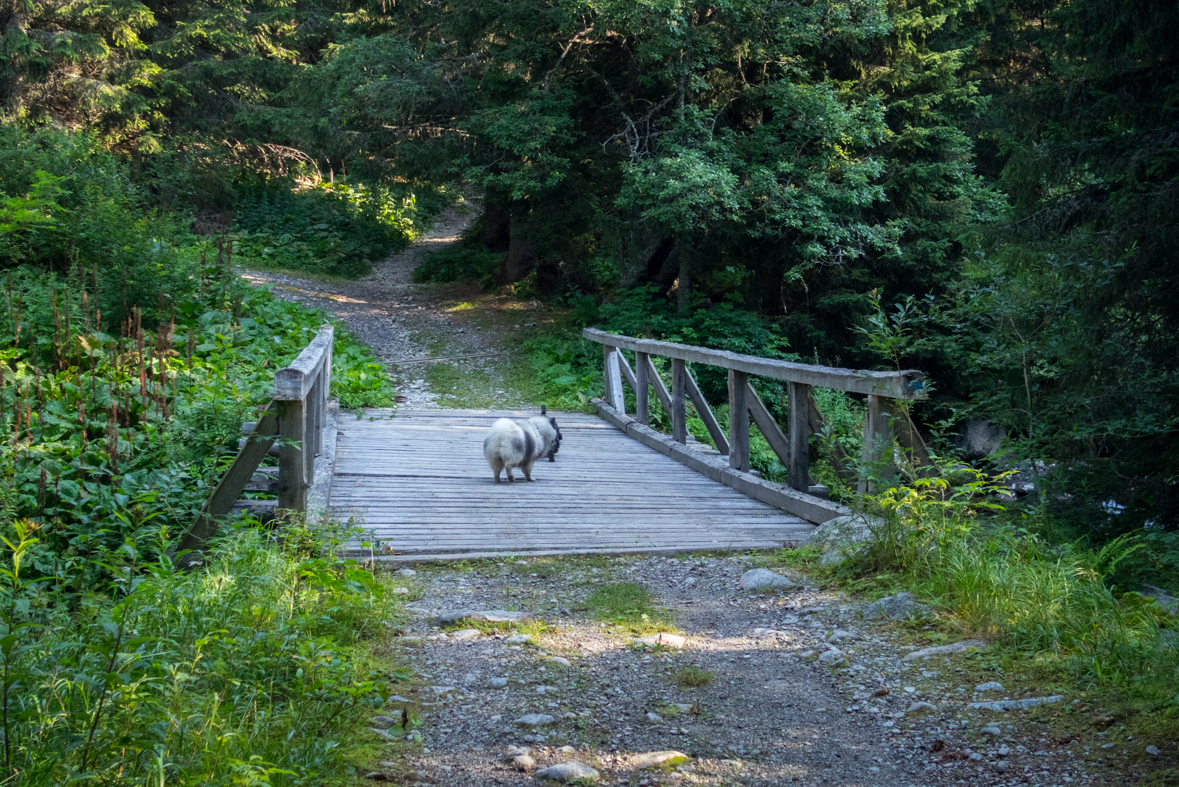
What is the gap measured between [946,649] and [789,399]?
2.90 meters

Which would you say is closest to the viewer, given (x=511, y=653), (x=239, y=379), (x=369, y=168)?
(x=511, y=653)

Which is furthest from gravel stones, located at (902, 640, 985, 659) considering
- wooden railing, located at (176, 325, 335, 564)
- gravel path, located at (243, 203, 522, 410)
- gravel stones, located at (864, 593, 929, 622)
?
gravel path, located at (243, 203, 522, 410)

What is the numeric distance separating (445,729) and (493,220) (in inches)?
770

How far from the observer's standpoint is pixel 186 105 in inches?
848

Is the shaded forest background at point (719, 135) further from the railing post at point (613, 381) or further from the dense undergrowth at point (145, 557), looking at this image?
the railing post at point (613, 381)

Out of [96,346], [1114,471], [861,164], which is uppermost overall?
[861,164]

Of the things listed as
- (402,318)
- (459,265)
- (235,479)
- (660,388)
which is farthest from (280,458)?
(459,265)

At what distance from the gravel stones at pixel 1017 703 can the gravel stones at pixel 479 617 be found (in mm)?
2018

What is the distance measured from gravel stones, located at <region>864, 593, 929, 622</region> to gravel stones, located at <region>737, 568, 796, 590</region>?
0.58m

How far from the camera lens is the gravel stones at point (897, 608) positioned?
407 centimetres

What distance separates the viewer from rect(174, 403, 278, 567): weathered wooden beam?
4.87 meters

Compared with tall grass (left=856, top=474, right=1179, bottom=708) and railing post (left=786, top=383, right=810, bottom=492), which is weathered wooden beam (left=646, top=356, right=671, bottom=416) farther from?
tall grass (left=856, top=474, right=1179, bottom=708)

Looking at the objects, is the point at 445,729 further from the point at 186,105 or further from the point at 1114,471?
the point at 186,105

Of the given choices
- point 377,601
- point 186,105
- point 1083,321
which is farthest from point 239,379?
point 186,105
